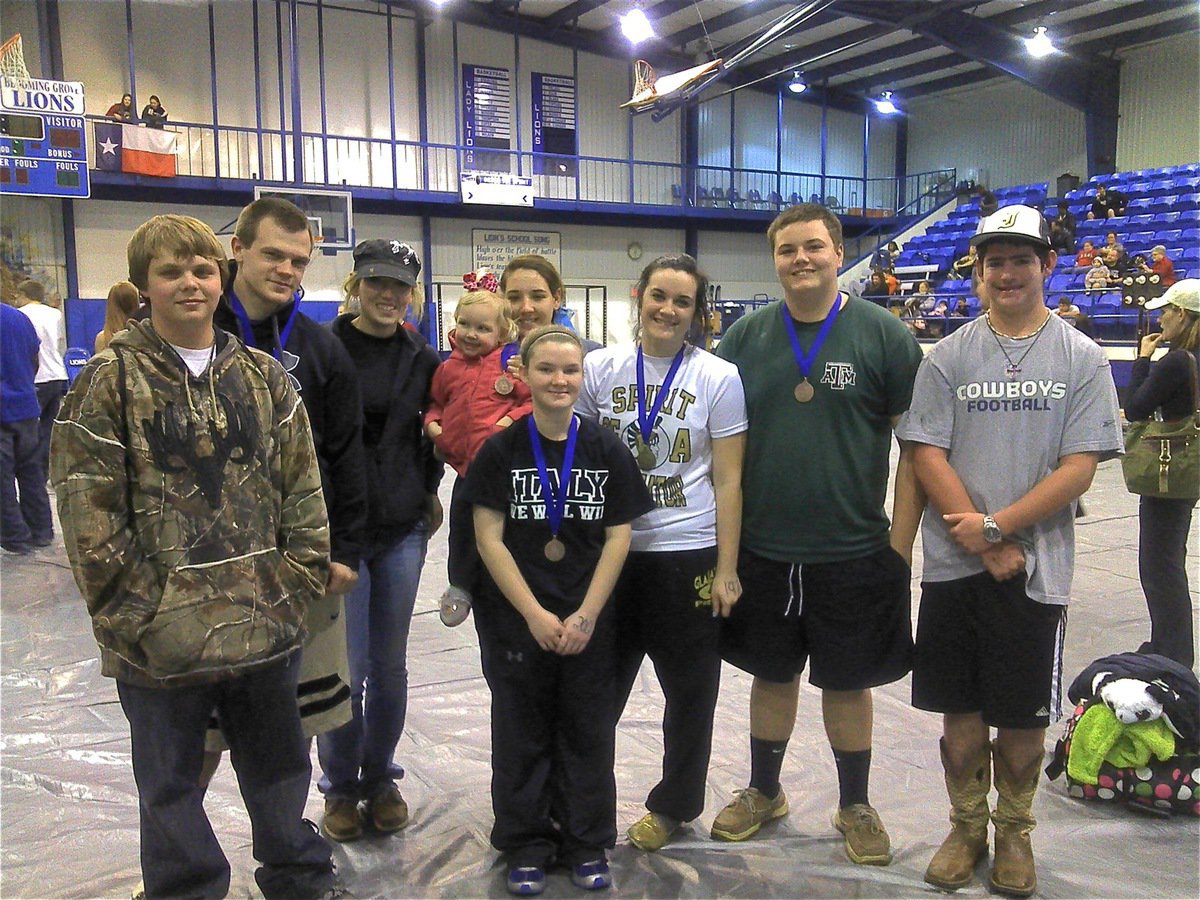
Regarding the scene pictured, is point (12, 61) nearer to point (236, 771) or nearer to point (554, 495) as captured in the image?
point (554, 495)

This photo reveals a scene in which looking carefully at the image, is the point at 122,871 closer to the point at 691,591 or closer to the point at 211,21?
the point at 691,591

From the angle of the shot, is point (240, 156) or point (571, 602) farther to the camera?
point (240, 156)

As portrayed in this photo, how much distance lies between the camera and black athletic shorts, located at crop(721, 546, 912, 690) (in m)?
2.58

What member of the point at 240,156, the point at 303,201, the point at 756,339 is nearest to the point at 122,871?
the point at 756,339

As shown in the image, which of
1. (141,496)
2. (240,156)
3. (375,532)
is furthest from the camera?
(240,156)

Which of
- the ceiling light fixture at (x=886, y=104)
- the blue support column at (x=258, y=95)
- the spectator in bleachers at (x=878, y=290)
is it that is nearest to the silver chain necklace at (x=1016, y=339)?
the blue support column at (x=258, y=95)

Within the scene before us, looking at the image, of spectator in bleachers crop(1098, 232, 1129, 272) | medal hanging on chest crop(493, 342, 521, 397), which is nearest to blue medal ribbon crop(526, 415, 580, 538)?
medal hanging on chest crop(493, 342, 521, 397)

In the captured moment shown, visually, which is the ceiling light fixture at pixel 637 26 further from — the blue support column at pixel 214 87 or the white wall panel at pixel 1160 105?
the white wall panel at pixel 1160 105

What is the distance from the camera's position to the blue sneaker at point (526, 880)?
7.93ft

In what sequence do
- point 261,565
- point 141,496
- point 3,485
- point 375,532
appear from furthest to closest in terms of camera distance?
1. point 3,485
2. point 375,532
3. point 261,565
4. point 141,496

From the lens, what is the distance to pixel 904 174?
2402 centimetres

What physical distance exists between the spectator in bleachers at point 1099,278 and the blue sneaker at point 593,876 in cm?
1402

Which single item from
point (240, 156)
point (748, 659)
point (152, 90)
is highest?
point (152, 90)

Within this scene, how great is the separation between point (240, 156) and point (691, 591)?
1592cm
